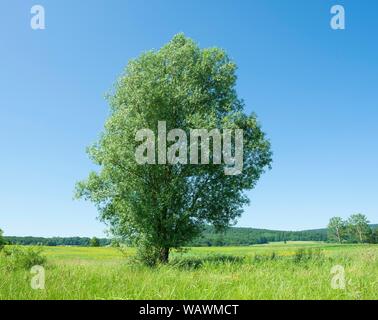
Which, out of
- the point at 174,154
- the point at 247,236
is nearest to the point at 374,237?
the point at 247,236

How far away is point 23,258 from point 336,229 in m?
129

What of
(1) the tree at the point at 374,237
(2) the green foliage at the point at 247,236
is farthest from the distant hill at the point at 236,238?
(1) the tree at the point at 374,237

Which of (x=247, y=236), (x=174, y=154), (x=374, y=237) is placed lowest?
(x=374, y=237)

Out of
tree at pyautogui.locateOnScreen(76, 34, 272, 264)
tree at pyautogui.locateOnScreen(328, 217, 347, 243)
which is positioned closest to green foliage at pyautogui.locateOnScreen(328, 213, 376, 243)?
tree at pyautogui.locateOnScreen(328, 217, 347, 243)

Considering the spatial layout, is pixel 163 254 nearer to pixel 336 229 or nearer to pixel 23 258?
pixel 23 258

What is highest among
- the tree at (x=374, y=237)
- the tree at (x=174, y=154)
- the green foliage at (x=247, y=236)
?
the tree at (x=174, y=154)

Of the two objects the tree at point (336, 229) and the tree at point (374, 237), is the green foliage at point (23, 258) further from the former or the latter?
the tree at point (374, 237)

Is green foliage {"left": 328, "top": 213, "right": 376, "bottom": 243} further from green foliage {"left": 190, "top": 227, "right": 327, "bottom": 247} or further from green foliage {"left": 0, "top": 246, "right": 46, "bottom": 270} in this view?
green foliage {"left": 0, "top": 246, "right": 46, "bottom": 270}

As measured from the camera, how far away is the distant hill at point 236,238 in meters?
28.2

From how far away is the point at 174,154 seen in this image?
24.3 metres

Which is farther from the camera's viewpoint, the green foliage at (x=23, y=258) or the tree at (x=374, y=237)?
the tree at (x=374, y=237)

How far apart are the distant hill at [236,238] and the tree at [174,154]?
100 centimetres
